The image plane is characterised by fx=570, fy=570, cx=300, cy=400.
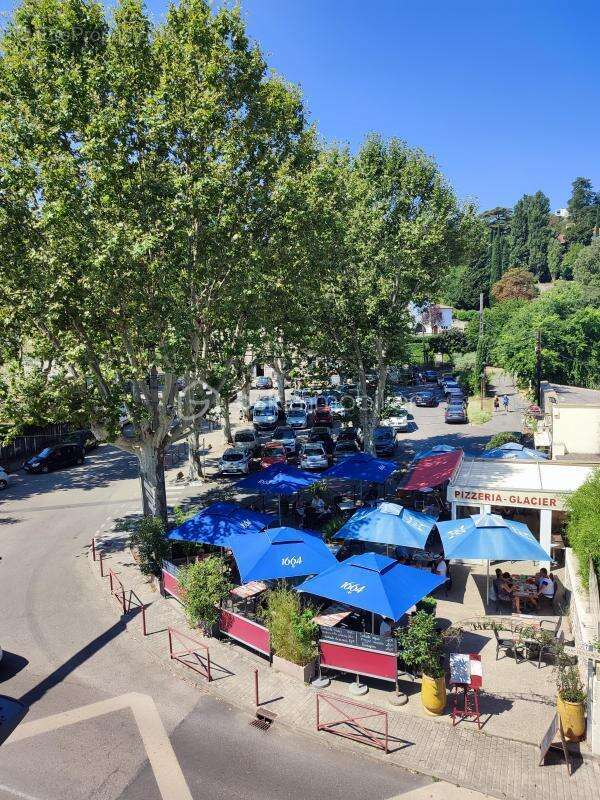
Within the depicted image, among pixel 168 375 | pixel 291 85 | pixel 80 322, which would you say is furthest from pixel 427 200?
pixel 80 322

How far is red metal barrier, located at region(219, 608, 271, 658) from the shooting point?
13.3 metres

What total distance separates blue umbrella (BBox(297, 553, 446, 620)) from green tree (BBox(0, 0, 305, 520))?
8700 mm

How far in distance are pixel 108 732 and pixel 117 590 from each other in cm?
678

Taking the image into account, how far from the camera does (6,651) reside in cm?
1387

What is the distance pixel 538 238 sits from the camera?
119500 millimetres

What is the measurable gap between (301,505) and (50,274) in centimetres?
1365

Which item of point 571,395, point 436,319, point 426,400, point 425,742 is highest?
point 436,319

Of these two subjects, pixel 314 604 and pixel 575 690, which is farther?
pixel 314 604

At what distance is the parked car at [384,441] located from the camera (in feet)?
118

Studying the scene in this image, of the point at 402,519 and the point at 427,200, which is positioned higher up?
the point at 427,200

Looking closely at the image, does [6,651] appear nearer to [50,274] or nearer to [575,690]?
[50,274]

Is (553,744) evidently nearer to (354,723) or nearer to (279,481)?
(354,723)

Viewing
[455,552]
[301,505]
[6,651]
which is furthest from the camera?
[301,505]

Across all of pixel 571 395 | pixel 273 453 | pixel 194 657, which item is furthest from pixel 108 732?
pixel 571 395
